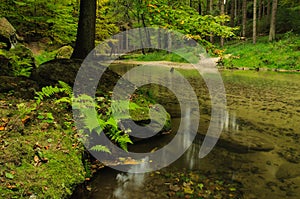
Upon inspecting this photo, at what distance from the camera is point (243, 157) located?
4719 mm

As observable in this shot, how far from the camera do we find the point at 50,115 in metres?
4.47

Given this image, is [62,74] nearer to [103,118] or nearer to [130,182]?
[103,118]

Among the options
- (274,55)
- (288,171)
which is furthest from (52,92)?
(274,55)

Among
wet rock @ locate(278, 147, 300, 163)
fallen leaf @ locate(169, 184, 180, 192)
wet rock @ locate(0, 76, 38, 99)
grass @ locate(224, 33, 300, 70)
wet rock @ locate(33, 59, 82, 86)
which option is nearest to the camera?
fallen leaf @ locate(169, 184, 180, 192)

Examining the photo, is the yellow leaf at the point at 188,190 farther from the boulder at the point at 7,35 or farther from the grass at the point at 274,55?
the grass at the point at 274,55

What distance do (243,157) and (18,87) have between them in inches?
180

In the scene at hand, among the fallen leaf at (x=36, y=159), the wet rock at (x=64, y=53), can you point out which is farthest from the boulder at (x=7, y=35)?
the fallen leaf at (x=36, y=159)

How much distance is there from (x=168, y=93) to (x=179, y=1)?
456cm

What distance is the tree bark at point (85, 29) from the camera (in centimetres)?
727

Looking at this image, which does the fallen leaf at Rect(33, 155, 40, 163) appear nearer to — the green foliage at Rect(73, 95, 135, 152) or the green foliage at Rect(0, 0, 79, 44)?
the green foliage at Rect(73, 95, 135, 152)

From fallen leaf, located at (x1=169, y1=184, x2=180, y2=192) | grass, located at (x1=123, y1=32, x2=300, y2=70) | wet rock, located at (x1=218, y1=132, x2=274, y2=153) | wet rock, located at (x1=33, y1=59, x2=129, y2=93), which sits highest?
grass, located at (x1=123, y1=32, x2=300, y2=70)

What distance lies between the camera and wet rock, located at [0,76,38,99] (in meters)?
5.29

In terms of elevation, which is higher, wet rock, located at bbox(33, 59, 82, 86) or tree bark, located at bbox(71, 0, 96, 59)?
tree bark, located at bbox(71, 0, 96, 59)

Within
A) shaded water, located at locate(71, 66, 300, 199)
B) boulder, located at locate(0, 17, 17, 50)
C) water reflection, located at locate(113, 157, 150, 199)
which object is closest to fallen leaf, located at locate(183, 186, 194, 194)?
shaded water, located at locate(71, 66, 300, 199)
